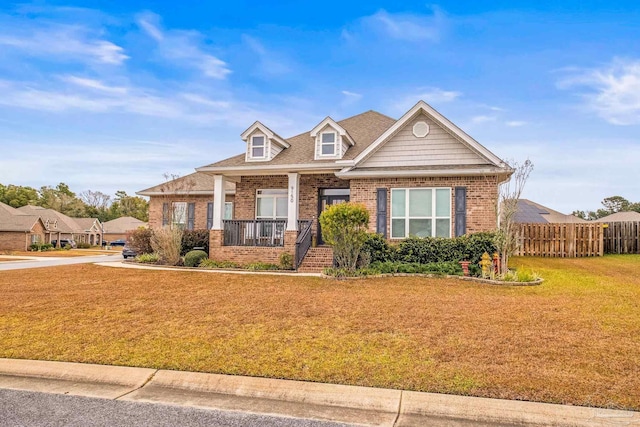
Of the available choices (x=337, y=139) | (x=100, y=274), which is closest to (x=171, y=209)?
(x=100, y=274)

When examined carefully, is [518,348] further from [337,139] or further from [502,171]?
[337,139]

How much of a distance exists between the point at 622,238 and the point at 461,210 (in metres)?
11.7

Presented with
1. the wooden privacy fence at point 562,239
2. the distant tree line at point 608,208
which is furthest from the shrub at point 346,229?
the distant tree line at point 608,208

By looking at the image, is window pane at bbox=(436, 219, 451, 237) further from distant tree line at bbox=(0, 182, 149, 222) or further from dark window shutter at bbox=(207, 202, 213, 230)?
distant tree line at bbox=(0, 182, 149, 222)

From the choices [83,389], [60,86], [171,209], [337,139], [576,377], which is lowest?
[83,389]

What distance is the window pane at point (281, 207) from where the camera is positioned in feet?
58.7

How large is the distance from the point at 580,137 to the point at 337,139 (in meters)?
10.2

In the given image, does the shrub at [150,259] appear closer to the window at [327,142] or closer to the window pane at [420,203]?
the window at [327,142]

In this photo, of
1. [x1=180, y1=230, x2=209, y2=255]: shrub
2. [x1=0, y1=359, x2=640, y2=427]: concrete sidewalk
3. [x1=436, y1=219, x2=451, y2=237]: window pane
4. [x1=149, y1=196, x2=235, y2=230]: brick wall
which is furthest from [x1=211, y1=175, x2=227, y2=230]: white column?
[x1=0, y1=359, x2=640, y2=427]: concrete sidewalk

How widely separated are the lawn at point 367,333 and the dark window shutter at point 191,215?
13.7 meters

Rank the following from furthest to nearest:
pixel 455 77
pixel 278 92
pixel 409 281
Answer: pixel 278 92, pixel 455 77, pixel 409 281

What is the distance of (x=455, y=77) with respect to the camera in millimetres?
15758

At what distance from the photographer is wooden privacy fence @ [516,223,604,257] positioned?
768 inches

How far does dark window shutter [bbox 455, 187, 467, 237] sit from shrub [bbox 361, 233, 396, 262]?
2527mm
